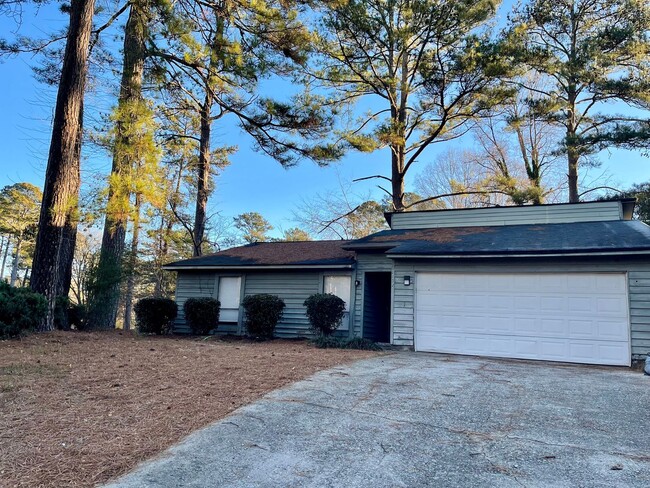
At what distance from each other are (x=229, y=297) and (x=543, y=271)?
8.39m

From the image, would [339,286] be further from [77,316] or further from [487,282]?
[77,316]

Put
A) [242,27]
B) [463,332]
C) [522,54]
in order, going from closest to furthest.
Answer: [463,332] → [242,27] → [522,54]

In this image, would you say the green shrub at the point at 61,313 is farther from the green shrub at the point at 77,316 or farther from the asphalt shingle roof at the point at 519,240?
the asphalt shingle roof at the point at 519,240

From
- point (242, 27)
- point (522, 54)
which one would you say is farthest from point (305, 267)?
point (522, 54)

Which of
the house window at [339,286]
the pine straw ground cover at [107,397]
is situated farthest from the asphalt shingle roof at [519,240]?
the pine straw ground cover at [107,397]

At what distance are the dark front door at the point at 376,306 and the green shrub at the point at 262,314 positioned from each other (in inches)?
88.4

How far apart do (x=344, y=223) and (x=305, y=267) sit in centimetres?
962

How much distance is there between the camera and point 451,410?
4.50m

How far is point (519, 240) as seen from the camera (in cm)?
961

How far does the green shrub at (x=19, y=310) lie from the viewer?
7.59 metres

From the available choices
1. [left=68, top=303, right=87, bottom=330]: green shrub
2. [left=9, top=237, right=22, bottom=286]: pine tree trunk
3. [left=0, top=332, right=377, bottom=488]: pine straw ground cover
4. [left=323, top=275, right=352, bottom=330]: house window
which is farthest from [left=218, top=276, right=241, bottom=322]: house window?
[left=9, top=237, right=22, bottom=286]: pine tree trunk

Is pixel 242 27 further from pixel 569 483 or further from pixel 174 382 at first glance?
pixel 569 483

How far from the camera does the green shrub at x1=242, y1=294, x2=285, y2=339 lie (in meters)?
10.8

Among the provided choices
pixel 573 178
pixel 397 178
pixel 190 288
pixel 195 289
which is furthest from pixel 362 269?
pixel 573 178
